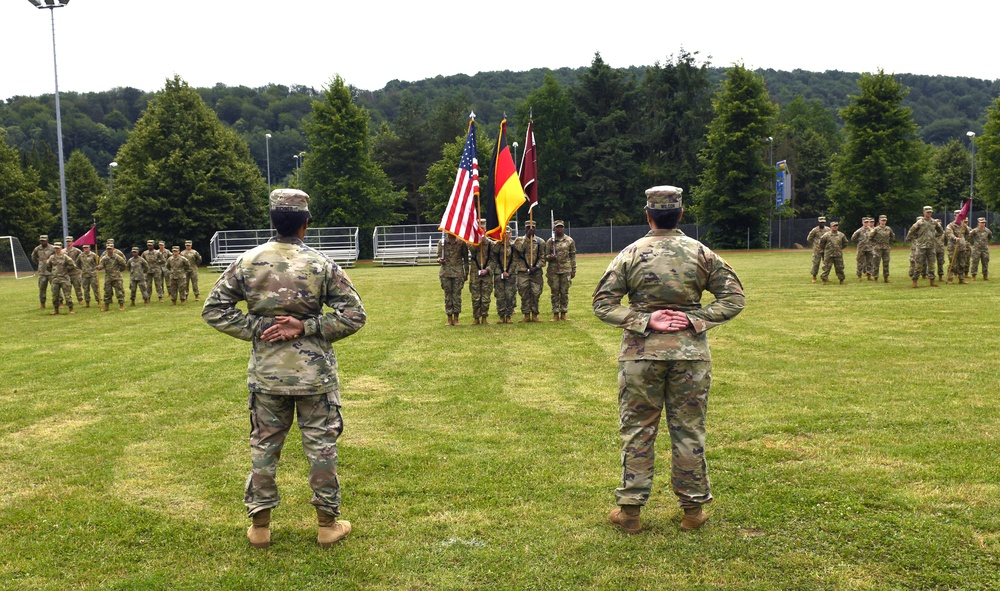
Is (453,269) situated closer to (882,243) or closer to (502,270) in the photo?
(502,270)

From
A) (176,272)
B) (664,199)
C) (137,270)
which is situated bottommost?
(176,272)

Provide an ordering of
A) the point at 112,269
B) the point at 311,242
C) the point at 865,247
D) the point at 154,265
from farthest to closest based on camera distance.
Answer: the point at 311,242 < the point at 865,247 < the point at 154,265 < the point at 112,269

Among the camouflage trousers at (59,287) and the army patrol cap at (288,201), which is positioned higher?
the army patrol cap at (288,201)

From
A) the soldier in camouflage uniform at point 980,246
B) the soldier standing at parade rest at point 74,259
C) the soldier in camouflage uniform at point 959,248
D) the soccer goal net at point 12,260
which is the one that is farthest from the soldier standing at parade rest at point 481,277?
the soccer goal net at point 12,260

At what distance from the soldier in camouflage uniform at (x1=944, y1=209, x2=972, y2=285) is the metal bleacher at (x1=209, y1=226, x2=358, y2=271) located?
1432 inches

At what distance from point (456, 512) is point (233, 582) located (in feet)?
5.64

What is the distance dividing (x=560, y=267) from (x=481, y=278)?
1775 millimetres

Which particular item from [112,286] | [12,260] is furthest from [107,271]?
[12,260]

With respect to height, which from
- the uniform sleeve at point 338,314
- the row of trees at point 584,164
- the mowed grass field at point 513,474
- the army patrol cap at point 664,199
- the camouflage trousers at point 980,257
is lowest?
the mowed grass field at point 513,474

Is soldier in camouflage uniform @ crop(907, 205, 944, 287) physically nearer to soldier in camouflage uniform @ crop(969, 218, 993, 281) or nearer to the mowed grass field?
soldier in camouflage uniform @ crop(969, 218, 993, 281)

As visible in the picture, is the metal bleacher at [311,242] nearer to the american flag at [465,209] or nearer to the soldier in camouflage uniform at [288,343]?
the american flag at [465,209]

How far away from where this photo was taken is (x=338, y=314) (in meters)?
5.25

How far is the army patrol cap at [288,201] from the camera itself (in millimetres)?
5215

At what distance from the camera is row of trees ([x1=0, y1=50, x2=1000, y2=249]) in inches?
2208
